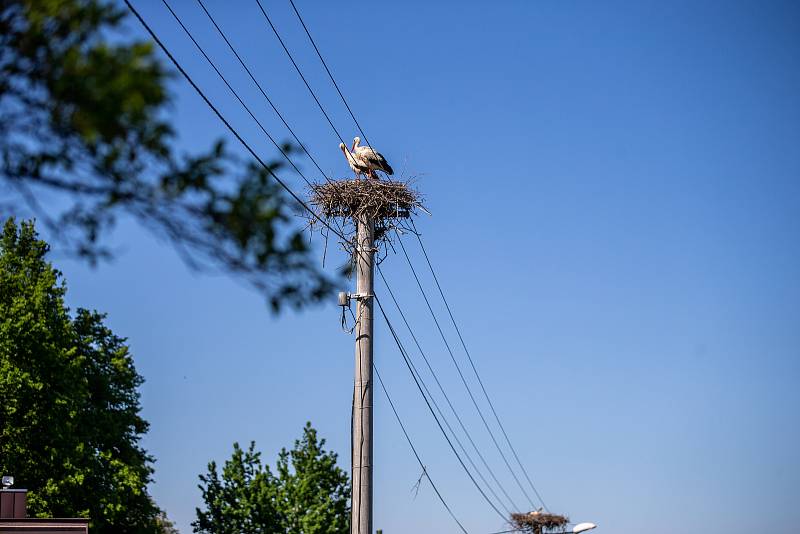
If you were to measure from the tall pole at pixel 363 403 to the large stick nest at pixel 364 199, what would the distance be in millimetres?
892

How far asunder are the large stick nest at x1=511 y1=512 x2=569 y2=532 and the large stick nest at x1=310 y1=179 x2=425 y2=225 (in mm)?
14342

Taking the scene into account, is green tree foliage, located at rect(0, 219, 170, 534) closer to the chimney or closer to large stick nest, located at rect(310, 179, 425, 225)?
the chimney

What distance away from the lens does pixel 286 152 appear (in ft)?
15.4

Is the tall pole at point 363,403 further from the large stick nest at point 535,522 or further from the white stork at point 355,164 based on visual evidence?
the large stick nest at point 535,522

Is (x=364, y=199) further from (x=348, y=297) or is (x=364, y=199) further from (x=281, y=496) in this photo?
(x=281, y=496)

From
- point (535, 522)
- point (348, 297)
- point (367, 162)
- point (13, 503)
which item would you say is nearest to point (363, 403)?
point (348, 297)

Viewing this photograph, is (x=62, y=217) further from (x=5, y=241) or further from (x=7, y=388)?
(x=5, y=241)

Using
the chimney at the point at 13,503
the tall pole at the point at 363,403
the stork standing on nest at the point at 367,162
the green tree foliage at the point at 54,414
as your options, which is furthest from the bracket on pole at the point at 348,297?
the green tree foliage at the point at 54,414

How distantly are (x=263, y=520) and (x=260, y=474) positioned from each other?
3.03 ft

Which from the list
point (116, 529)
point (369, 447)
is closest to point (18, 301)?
point (116, 529)

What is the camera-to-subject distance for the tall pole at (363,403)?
13.1 meters

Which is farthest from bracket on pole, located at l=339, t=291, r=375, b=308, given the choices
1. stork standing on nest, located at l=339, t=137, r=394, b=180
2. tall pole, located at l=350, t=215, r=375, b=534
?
stork standing on nest, located at l=339, t=137, r=394, b=180

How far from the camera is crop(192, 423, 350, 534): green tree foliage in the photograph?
21.2 metres

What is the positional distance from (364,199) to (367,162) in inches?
50.2
